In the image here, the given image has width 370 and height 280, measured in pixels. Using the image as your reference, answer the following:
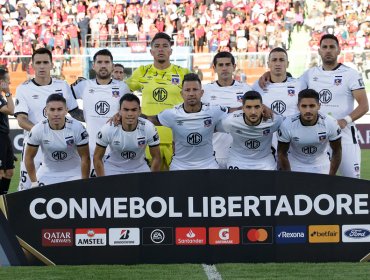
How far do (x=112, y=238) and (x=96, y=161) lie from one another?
5.13 feet

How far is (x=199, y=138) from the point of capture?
9.16 meters

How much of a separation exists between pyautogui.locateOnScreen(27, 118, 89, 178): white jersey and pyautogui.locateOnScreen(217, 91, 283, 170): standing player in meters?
1.46

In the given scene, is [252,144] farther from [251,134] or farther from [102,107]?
[102,107]

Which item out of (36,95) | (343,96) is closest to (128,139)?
(36,95)

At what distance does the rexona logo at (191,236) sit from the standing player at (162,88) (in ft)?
7.68

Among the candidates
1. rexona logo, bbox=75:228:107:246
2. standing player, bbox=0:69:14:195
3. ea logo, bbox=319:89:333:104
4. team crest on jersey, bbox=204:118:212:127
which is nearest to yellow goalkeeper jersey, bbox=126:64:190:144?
team crest on jersey, bbox=204:118:212:127

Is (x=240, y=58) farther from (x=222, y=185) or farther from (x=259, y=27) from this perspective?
(x=222, y=185)

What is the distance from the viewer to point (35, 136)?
9023 millimetres

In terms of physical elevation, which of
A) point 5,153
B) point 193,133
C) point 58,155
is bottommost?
point 5,153

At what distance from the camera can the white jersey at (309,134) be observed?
28.6 feet

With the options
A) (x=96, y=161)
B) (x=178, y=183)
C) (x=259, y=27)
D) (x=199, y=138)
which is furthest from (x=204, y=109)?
(x=259, y=27)

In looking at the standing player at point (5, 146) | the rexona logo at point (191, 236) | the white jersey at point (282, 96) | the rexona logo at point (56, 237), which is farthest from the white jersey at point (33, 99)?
the rexona logo at point (191, 236)

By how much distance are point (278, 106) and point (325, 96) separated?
1.75 feet

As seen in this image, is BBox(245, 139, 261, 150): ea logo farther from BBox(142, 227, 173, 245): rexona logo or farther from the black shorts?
the black shorts
